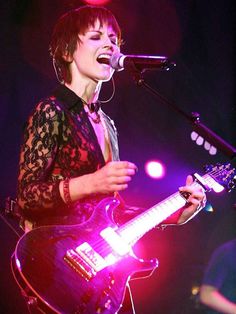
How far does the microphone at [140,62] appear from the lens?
2.09 meters

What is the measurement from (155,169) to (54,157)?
2144 millimetres

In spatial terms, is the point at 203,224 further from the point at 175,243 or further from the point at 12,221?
the point at 12,221

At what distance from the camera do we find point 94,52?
258 centimetres

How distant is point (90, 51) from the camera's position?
2.59m

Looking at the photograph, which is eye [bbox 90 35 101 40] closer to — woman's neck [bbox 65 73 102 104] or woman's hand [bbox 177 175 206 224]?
woman's neck [bbox 65 73 102 104]

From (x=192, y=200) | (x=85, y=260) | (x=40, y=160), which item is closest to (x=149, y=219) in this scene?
(x=192, y=200)

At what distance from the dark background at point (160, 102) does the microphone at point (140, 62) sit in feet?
4.35

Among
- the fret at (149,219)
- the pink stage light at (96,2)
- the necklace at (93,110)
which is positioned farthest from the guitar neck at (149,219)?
the pink stage light at (96,2)

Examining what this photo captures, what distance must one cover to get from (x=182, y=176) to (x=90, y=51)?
2143 mm

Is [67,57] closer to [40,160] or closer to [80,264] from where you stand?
[40,160]

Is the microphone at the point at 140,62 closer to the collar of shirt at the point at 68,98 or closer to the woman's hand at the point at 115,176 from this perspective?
the collar of shirt at the point at 68,98

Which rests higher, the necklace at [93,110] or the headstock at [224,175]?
the necklace at [93,110]

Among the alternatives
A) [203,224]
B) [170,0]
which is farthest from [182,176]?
[170,0]

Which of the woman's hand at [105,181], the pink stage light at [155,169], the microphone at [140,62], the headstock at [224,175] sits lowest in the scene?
the headstock at [224,175]
